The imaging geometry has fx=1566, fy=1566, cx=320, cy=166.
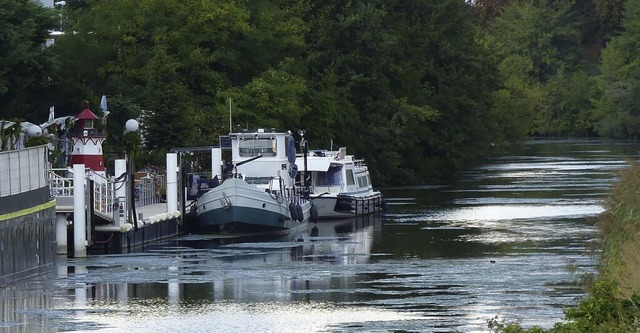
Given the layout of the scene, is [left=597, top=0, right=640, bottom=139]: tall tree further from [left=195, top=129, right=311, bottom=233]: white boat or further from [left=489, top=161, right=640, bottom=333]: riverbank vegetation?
[left=489, top=161, right=640, bottom=333]: riverbank vegetation

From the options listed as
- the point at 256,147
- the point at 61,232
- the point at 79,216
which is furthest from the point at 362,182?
the point at 79,216

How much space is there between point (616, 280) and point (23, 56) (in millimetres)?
33008

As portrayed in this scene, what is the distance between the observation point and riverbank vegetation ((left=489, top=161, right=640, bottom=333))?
20719mm

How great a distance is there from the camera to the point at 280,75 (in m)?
71.1

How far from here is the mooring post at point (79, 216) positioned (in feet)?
131

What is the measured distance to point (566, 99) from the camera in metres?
155

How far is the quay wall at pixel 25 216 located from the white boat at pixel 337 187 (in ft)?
72.8

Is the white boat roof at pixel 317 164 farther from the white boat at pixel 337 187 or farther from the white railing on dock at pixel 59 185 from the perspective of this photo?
the white railing on dock at pixel 59 185

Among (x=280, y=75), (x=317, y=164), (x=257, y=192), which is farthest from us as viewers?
(x=280, y=75)

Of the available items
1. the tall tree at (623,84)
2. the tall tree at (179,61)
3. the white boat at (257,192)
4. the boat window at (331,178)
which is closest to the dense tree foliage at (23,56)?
the tall tree at (179,61)

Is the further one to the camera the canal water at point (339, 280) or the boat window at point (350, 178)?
the boat window at point (350, 178)

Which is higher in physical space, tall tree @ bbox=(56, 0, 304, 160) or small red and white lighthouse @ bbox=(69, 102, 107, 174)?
tall tree @ bbox=(56, 0, 304, 160)

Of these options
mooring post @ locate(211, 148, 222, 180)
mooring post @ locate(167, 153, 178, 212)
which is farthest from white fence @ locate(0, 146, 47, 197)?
mooring post @ locate(211, 148, 222, 180)

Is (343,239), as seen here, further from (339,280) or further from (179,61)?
(179,61)
